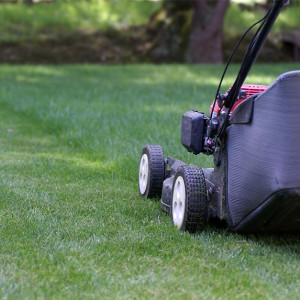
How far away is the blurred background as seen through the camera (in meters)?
15.5

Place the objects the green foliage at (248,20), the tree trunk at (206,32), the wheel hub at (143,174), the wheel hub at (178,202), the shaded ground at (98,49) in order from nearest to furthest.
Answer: the wheel hub at (178,202), the wheel hub at (143,174), the tree trunk at (206,32), the shaded ground at (98,49), the green foliage at (248,20)

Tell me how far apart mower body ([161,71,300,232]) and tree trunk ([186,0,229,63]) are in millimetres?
11972

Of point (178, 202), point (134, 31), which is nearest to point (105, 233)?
point (178, 202)

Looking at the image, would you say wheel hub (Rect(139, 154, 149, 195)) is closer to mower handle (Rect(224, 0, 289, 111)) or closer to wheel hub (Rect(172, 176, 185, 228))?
wheel hub (Rect(172, 176, 185, 228))

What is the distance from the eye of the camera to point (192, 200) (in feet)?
10.7

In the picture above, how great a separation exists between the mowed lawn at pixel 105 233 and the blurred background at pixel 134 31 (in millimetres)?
8140

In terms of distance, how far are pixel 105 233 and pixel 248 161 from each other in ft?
2.75

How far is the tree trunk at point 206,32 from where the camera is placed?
14.9m

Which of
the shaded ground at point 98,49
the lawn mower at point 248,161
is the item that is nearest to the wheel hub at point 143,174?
the lawn mower at point 248,161

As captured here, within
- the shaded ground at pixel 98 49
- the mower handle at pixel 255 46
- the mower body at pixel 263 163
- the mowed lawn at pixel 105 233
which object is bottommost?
the shaded ground at pixel 98 49

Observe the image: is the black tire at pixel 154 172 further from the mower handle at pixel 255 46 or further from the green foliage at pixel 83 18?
the green foliage at pixel 83 18

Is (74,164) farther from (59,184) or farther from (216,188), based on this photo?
(216,188)

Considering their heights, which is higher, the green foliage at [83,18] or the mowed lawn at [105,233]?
the green foliage at [83,18]

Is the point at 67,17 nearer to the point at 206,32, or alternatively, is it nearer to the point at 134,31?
the point at 134,31
